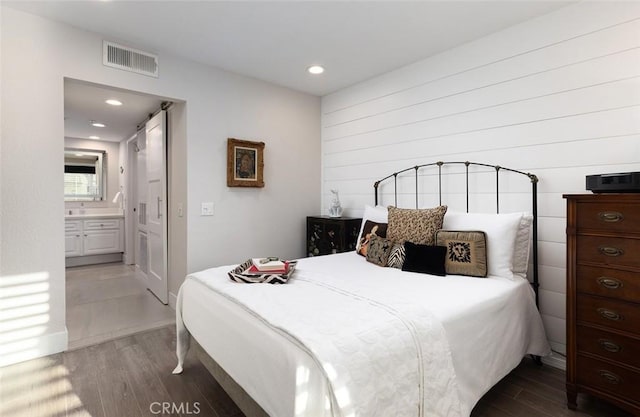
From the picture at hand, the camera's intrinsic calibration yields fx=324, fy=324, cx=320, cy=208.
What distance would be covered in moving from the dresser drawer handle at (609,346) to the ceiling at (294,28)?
85.4 inches

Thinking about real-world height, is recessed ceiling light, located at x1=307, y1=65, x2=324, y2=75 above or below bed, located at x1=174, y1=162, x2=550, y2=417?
above

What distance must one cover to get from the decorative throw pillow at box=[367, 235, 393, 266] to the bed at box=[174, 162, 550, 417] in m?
0.10

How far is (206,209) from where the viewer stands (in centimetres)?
329

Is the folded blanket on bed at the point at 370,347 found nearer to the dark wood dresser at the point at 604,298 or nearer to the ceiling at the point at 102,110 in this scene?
the dark wood dresser at the point at 604,298

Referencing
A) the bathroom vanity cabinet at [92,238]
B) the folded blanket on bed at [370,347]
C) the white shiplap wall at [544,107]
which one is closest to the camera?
the folded blanket on bed at [370,347]

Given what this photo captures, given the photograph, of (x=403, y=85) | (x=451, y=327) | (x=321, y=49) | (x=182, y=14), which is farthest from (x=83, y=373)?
(x=403, y=85)

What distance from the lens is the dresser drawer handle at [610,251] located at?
1.68 meters

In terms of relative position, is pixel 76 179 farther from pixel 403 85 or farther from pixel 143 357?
pixel 403 85

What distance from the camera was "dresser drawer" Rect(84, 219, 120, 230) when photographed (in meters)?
5.80

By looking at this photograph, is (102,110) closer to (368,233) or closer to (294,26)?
(294,26)

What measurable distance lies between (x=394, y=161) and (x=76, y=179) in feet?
20.0

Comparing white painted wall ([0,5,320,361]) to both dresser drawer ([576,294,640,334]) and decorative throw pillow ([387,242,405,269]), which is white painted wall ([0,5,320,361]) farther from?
dresser drawer ([576,294,640,334])

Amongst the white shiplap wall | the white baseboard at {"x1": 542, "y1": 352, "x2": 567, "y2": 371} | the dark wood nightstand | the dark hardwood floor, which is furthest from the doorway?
the white baseboard at {"x1": 542, "y1": 352, "x2": 567, "y2": 371}

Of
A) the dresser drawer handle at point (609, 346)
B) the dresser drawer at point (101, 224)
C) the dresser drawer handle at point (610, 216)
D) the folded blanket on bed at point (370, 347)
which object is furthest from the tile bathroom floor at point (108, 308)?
the dresser drawer handle at point (610, 216)
